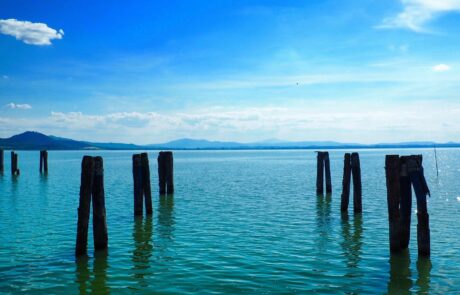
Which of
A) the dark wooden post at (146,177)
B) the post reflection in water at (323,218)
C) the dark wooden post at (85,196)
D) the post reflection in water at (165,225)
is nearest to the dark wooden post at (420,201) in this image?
the post reflection in water at (323,218)

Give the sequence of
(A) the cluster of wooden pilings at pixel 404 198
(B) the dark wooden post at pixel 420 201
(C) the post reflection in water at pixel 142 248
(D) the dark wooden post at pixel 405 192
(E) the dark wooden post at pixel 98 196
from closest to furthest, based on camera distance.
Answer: (C) the post reflection in water at pixel 142 248, (B) the dark wooden post at pixel 420 201, (A) the cluster of wooden pilings at pixel 404 198, (D) the dark wooden post at pixel 405 192, (E) the dark wooden post at pixel 98 196

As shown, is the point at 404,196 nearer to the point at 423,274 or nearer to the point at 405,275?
the point at 423,274

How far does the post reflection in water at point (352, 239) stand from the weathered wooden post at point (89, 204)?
821 cm

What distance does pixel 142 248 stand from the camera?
15.6 metres

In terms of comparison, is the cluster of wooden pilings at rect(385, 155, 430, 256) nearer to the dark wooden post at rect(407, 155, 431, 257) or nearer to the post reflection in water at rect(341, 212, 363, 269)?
the dark wooden post at rect(407, 155, 431, 257)

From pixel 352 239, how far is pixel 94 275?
996 centimetres

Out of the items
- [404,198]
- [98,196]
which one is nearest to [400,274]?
[404,198]

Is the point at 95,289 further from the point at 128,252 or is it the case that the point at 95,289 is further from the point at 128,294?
the point at 128,252

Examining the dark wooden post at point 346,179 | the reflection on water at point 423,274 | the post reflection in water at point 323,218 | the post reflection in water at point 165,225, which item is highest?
the dark wooden post at point 346,179

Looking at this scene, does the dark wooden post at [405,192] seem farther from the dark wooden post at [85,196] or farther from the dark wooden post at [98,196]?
the dark wooden post at [85,196]

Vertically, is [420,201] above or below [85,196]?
below

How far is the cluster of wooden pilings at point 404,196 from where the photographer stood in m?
13.2

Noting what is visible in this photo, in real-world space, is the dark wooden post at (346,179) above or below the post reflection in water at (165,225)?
above

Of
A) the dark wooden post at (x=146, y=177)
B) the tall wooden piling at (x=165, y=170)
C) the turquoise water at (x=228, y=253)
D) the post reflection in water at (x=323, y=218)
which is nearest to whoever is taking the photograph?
the turquoise water at (x=228, y=253)
